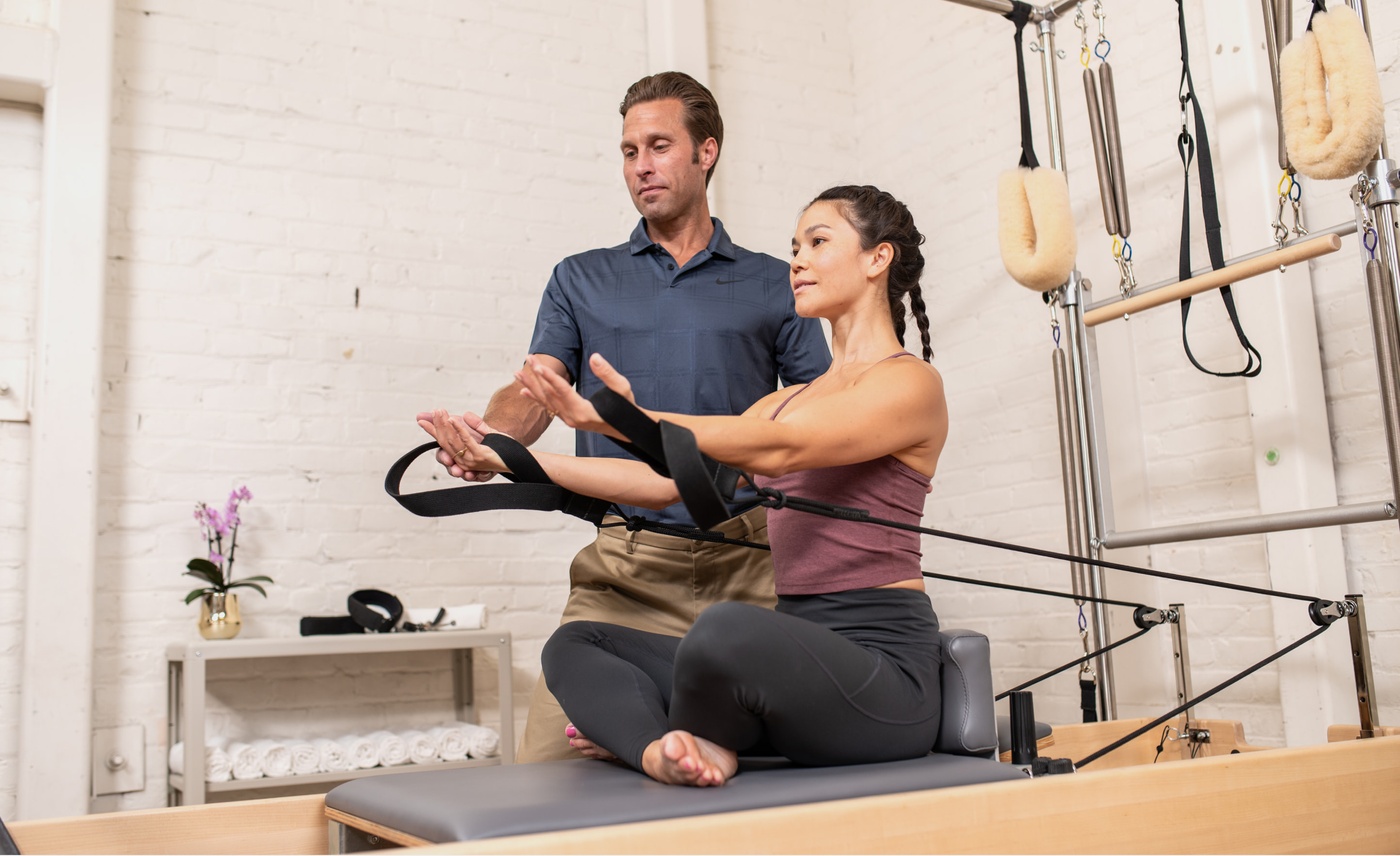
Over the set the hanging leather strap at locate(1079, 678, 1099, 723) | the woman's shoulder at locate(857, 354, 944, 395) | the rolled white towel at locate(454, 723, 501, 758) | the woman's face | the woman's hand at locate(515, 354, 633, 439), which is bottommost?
the rolled white towel at locate(454, 723, 501, 758)

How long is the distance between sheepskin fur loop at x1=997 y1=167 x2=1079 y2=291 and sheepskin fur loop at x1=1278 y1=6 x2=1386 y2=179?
509 mm

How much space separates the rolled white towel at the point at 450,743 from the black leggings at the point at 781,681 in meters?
1.50

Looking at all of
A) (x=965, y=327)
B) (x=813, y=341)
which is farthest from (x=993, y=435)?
(x=813, y=341)

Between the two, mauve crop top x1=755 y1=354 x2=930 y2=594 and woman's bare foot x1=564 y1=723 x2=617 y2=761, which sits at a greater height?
mauve crop top x1=755 y1=354 x2=930 y2=594

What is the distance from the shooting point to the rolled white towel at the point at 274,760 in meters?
2.76

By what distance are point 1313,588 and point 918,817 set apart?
184 cm

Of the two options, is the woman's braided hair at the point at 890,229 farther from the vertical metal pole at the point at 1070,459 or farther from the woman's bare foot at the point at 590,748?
the vertical metal pole at the point at 1070,459

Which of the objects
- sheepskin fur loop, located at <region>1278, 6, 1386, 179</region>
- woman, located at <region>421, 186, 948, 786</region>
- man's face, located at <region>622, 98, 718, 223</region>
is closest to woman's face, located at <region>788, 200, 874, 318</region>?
woman, located at <region>421, 186, 948, 786</region>

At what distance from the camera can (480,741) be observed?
3045mm

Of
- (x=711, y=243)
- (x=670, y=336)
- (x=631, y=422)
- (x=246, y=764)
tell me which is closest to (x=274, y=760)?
(x=246, y=764)

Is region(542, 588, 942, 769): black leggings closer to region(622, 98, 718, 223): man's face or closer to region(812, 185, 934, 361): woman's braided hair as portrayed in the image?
region(812, 185, 934, 361): woman's braided hair

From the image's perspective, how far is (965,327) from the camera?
3775 mm

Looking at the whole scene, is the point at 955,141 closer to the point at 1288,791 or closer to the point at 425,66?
the point at 425,66

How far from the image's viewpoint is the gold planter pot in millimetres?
2936
